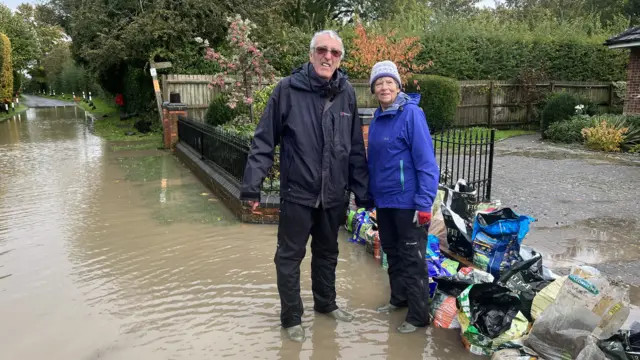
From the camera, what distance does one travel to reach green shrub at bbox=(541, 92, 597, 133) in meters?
14.4

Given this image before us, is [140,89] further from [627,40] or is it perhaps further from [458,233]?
[627,40]

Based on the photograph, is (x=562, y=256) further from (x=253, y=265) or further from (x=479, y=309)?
(x=253, y=265)

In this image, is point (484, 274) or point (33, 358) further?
point (484, 274)

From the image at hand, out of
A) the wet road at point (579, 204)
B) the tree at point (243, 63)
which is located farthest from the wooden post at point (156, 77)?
the wet road at point (579, 204)

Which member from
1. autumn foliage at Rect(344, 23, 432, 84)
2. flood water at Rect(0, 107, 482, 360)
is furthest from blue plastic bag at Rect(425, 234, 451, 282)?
autumn foliage at Rect(344, 23, 432, 84)

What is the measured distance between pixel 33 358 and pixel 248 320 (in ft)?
4.32

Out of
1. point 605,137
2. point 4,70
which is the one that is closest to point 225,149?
point 605,137

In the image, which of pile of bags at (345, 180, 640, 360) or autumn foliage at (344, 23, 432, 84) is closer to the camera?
pile of bags at (345, 180, 640, 360)

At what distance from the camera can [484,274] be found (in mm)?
3236

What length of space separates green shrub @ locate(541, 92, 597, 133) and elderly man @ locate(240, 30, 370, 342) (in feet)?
43.7

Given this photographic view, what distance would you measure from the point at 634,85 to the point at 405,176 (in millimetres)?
14334

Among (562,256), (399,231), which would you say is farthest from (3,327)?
(562,256)

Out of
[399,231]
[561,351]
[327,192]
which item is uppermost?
[327,192]

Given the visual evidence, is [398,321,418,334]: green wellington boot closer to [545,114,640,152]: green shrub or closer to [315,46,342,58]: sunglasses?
[315,46,342,58]: sunglasses
